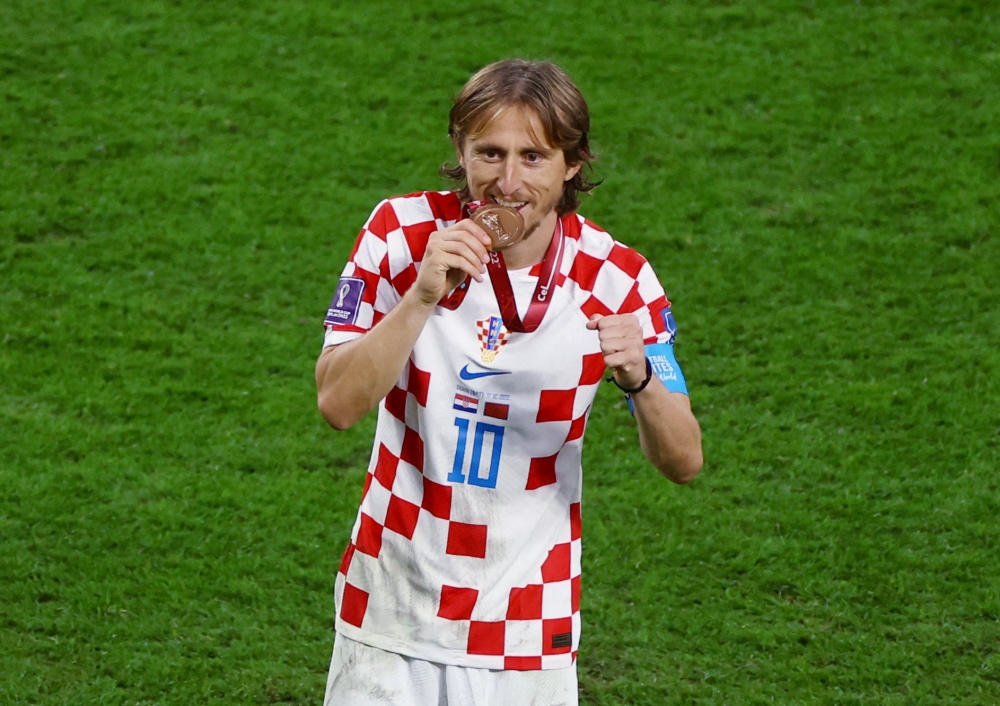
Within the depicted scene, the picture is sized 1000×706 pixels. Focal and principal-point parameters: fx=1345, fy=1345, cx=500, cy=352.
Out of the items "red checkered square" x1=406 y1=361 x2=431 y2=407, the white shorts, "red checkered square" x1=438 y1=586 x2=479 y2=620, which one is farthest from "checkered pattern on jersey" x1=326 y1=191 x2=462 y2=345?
the white shorts

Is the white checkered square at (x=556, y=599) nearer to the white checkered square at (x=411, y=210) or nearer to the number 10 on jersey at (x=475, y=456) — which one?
the number 10 on jersey at (x=475, y=456)

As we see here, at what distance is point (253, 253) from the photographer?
6.86m

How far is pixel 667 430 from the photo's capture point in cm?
259

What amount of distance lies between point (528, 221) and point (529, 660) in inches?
35.5

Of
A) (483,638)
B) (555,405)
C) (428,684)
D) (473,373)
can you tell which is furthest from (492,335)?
(428,684)

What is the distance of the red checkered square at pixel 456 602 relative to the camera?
2730 millimetres

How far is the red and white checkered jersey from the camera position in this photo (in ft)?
8.82

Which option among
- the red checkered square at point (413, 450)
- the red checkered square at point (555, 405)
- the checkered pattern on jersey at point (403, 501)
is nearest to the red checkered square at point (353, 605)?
the checkered pattern on jersey at point (403, 501)

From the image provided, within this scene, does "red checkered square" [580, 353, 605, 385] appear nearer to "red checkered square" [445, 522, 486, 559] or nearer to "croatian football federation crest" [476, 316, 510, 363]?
"croatian football federation crest" [476, 316, 510, 363]

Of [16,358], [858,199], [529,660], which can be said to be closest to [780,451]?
[858,199]

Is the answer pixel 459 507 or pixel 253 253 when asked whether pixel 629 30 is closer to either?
pixel 253 253

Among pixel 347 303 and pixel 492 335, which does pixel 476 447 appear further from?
pixel 347 303

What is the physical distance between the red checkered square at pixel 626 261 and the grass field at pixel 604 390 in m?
2.11

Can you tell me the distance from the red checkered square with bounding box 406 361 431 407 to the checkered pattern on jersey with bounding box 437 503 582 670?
39cm
